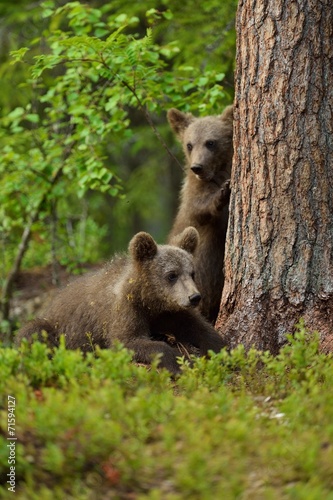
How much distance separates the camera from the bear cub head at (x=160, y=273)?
280 inches

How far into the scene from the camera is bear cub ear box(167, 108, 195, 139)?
970 centimetres

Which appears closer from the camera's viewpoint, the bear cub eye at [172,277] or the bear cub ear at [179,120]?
the bear cub eye at [172,277]

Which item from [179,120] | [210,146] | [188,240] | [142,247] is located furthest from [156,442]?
[179,120]

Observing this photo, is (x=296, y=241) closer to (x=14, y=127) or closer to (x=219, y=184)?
(x=219, y=184)

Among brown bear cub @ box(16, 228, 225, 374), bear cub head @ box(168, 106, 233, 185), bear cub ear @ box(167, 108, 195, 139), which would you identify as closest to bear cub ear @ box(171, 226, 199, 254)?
brown bear cub @ box(16, 228, 225, 374)

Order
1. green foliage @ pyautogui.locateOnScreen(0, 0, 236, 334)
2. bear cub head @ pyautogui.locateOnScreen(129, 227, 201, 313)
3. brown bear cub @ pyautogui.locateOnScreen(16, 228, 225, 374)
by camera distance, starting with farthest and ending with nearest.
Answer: green foliage @ pyautogui.locateOnScreen(0, 0, 236, 334) → bear cub head @ pyautogui.locateOnScreen(129, 227, 201, 313) → brown bear cub @ pyautogui.locateOnScreen(16, 228, 225, 374)

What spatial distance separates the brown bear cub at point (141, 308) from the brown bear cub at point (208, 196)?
40.9 inches

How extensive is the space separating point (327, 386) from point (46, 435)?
2054 millimetres

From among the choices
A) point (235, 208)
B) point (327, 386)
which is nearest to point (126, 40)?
point (235, 208)

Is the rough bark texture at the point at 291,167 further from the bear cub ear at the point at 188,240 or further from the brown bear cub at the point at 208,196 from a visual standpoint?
the brown bear cub at the point at 208,196

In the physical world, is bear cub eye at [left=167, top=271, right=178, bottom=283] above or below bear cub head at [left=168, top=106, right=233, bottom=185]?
below

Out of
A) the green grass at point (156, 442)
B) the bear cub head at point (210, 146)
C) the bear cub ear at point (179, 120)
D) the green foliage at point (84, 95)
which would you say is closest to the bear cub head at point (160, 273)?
the green foliage at point (84, 95)

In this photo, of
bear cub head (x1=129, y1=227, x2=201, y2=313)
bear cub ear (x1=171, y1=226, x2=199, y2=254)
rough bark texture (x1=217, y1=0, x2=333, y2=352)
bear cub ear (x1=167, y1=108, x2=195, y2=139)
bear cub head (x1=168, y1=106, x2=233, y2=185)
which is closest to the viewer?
rough bark texture (x1=217, y1=0, x2=333, y2=352)

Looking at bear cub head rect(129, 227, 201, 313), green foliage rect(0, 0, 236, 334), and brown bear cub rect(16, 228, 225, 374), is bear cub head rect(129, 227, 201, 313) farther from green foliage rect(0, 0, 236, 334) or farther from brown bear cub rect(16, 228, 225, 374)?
green foliage rect(0, 0, 236, 334)
